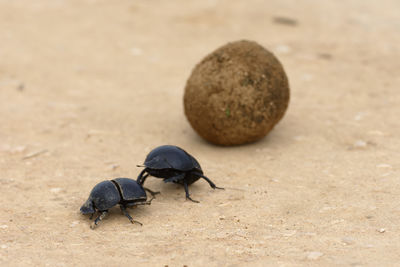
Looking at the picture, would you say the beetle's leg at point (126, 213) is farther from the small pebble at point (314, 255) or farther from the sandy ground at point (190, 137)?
the small pebble at point (314, 255)

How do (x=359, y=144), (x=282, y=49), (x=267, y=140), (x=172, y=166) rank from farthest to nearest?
1. (x=282, y=49)
2. (x=267, y=140)
3. (x=359, y=144)
4. (x=172, y=166)

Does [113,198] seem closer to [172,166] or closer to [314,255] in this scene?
[172,166]

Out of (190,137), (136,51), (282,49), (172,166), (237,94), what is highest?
(237,94)

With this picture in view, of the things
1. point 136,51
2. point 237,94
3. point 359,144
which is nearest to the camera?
point 237,94

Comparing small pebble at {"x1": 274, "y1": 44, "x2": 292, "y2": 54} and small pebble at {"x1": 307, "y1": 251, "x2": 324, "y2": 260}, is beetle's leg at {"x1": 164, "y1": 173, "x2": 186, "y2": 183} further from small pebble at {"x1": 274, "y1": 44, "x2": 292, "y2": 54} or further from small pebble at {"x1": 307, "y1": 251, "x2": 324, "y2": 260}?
small pebble at {"x1": 274, "y1": 44, "x2": 292, "y2": 54}

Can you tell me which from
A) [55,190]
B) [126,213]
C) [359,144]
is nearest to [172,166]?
[126,213]

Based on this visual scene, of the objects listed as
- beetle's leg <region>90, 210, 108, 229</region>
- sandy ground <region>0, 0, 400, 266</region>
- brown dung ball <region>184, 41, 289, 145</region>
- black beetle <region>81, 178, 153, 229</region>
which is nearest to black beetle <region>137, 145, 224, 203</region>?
sandy ground <region>0, 0, 400, 266</region>
